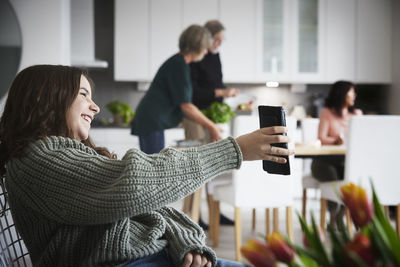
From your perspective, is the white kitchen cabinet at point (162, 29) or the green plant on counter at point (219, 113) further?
the white kitchen cabinet at point (162, 29)

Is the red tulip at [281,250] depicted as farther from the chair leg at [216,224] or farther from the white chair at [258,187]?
the chair leg at [216,224]

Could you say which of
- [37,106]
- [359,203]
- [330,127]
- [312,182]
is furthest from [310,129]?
[359,203]

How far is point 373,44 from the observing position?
222 inches

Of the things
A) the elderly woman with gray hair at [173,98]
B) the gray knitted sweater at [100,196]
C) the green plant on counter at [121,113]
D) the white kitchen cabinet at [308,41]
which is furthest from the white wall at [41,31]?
the white kitchen cabinet at [308,41]

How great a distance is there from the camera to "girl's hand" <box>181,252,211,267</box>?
41.0 inches

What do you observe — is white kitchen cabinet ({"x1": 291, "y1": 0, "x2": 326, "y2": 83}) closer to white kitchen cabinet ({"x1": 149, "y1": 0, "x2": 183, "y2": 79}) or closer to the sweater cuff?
white kitchen cabinet ({"x1": 149, "y1": 0, "x2": 183, "y2": 79})

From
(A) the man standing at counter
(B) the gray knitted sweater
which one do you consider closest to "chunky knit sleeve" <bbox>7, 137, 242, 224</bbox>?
(B) the gray knitted sweater

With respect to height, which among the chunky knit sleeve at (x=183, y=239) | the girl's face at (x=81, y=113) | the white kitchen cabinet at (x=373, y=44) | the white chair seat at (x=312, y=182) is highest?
the white kitchen cabinet at (x=373, y=44)

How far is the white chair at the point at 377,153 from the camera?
2785 millimetres

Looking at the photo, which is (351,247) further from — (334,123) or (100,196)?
A: (334,123)

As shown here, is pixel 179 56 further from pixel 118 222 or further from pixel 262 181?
pixel 118 222

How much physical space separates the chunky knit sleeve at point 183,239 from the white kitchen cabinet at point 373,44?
4.93 meters

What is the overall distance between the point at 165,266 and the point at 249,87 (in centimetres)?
495

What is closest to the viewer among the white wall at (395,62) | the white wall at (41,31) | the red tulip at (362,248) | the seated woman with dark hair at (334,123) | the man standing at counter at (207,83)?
the red tulip at (362,248)
